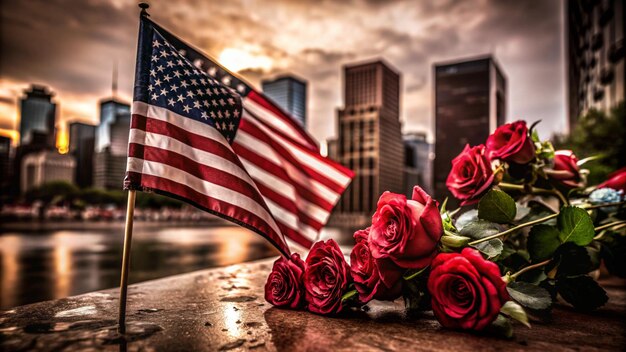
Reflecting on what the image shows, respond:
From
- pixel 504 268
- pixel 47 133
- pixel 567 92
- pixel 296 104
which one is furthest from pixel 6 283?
pixel 47 133

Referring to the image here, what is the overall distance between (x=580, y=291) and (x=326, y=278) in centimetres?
111

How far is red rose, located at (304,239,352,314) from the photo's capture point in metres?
1.74

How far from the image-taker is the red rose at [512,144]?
6.61 ft

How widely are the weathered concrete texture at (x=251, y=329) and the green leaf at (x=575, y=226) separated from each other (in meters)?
0.34

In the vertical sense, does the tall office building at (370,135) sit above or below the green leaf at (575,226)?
above

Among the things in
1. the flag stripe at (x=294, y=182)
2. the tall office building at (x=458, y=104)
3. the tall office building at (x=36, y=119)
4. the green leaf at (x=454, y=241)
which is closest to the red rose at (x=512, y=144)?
the green leaf at (x=454, y=241)

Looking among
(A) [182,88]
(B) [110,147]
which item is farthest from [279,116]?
(B) [110,147]

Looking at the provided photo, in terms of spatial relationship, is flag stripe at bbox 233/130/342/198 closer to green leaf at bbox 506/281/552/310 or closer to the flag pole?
the flag pole

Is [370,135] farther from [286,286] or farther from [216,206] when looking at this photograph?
[286,286]

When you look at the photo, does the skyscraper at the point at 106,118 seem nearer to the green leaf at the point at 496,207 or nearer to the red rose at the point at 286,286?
the red rose at the point at 286,286

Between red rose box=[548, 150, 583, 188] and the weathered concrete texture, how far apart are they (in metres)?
0.64

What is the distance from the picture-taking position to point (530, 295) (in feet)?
5.32

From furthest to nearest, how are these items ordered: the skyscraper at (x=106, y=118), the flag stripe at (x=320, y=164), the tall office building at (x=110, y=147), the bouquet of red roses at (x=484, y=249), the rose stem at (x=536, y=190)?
the skyscraper at (x=106, y=118), the tall office building at (x=110, y=147), the flag stripe at (x=320, y=164), the rose stem at (x=536, y=190), the bouquet of red roses at (x=484, y=249)

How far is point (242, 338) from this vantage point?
4.75ft
